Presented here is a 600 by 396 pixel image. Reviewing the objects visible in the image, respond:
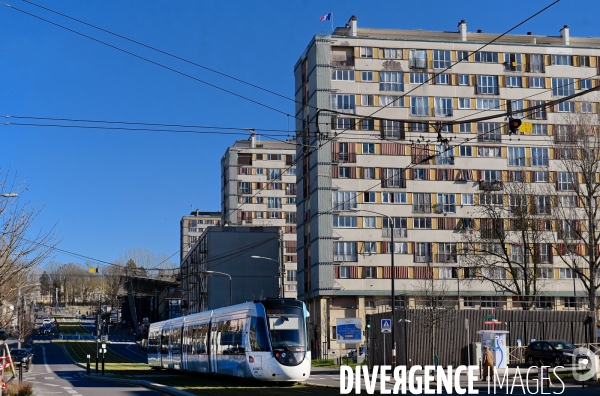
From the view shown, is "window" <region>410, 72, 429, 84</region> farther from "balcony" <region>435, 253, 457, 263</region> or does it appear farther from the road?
the road

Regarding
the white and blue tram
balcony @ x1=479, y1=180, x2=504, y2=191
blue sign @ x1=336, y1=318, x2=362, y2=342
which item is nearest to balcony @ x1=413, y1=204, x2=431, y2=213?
balcony @ x1=479, y1=180, x2=504, y2=191

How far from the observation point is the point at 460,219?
80.7 meters

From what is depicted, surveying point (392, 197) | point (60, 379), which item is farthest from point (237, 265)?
point (60, 379)

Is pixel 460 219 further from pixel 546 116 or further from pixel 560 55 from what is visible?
pixel 560 55

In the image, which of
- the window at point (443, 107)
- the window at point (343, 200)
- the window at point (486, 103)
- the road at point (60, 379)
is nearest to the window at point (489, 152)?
the window at point (486, 103)

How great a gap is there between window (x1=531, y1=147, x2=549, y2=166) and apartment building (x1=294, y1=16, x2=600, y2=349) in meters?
0.09

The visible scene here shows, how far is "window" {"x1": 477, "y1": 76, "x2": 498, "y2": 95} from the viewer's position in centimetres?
8119

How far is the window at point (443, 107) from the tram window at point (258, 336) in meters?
52.5

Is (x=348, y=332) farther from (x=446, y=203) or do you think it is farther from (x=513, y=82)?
(x=513, y=82)

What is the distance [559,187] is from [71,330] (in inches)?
3830

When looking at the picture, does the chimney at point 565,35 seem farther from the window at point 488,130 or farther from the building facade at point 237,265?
the building facade at point 237,265

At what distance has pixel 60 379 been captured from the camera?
4612 cm

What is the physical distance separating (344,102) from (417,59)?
26.9 ft

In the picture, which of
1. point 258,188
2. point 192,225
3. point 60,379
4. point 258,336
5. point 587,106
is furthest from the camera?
point 192,225
